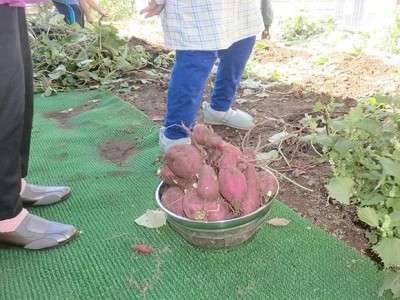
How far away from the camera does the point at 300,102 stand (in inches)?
106

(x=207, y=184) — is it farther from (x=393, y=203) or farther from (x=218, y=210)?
(x=393, y=203)

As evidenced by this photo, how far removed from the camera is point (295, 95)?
2.83m

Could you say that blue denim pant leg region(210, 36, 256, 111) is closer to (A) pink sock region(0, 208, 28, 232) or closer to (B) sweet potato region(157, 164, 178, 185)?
(B) sweet potato region(157, 164, 178, 185)

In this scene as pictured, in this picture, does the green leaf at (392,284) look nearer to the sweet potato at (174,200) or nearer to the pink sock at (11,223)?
the sweet potato at (174,200)

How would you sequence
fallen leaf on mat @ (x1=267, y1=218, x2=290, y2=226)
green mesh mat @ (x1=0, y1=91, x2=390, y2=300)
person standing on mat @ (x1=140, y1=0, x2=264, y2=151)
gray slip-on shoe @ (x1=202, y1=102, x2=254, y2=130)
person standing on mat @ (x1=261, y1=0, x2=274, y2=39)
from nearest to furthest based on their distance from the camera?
green mesh mat @ (x1=0, y1=91, x2=390, y2=300), fallen leaf on mat @ (x1=267, y1=218, x2=290, y2=226), person standing on mat @ (x1=140, y1=0, x2=264, y2=151), gray slip-on shoe @ (x1=202, y1=102, x2=254, y2=130), person standing on mat @ (x1=261, y1=0, x2=274, y2=39)

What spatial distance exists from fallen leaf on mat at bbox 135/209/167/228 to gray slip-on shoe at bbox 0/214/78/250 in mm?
245

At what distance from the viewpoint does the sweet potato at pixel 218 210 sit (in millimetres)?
1259

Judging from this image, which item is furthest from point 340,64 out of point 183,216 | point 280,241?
point 183,216

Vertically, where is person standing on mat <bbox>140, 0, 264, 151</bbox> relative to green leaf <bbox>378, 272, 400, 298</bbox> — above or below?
above

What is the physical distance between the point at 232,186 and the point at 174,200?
7.2 inches

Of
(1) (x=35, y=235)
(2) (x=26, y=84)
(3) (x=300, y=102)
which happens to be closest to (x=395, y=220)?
(1) (x=35, y=235)

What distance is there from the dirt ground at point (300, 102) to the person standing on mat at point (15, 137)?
28.7 inches

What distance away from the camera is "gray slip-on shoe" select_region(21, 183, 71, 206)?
1.66 m

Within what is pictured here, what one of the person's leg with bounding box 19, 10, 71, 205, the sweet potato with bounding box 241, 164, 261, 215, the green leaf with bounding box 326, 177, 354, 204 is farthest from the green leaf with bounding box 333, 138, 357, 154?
the person's leg with bounding box 19, 10, 71, 205
